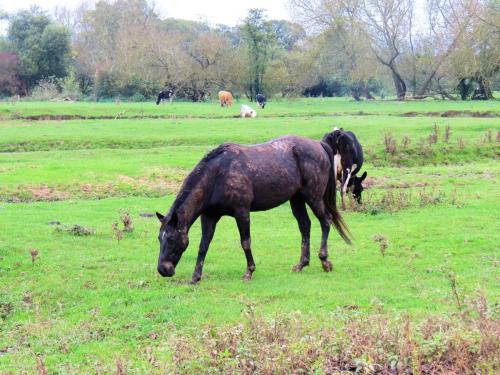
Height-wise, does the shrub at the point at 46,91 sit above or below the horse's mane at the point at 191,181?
above

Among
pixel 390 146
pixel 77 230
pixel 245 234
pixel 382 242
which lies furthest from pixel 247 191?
pixel 390 146

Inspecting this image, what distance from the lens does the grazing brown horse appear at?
9.02m

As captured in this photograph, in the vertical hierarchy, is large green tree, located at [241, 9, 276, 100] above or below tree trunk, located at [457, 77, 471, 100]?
above

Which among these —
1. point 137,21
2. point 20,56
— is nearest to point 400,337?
point 20,56

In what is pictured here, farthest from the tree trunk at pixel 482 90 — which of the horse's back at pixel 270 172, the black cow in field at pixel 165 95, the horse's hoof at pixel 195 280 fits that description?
the horse's hoof at pixel 195 280

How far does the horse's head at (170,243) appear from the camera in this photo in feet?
29.1

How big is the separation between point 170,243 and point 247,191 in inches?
56.5

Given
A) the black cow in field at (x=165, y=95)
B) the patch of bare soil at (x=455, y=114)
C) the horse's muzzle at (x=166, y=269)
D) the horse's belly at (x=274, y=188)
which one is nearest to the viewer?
the horse's muzzle at (x=166, y=269)

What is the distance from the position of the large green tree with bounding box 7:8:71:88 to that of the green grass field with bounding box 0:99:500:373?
41.0m

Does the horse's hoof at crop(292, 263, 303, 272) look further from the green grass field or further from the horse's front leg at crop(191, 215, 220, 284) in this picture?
the horse's front leg at crop(191, 215, 220, 284)

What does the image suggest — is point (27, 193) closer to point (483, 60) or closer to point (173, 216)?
point (173, 216)

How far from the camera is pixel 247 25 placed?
58.5 m

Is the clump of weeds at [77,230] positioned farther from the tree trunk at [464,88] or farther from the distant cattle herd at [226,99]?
the tree trunk at [464,88]

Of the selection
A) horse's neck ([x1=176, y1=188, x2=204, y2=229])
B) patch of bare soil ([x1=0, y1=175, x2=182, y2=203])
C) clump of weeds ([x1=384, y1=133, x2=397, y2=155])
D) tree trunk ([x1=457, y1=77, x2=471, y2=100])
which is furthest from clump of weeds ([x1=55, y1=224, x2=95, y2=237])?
tree trunk ([x1=457, y1=77, x2=471, y2=100])
